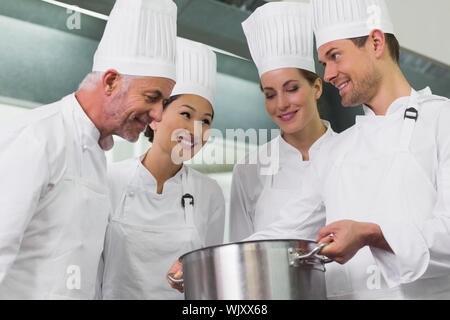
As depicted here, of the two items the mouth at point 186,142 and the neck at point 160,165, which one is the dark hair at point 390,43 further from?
the neck at point 160,165

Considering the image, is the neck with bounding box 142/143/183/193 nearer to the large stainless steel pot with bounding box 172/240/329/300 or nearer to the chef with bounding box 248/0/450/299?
the chef with bounding box 248/0/450/299

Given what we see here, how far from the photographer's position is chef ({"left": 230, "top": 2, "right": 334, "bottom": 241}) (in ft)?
6.37

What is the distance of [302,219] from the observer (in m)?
1.61

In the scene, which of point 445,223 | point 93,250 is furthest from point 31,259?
point 445,223

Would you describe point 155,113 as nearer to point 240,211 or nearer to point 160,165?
point 160,165

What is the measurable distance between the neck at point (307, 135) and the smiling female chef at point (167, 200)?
0.32 m

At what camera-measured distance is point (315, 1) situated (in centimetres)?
174

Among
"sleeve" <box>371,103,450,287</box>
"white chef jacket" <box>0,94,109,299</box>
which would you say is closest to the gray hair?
"white chef jacket" <box>0,94,109,299</box>

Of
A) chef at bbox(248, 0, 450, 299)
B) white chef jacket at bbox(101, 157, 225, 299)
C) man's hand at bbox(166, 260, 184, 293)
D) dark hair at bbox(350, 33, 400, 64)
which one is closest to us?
chef at bbox(248, 0, 450, 299)

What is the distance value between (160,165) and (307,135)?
20.6 inches

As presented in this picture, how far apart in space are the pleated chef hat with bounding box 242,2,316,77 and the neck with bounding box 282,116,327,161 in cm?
20

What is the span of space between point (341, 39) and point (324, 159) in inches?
13.8

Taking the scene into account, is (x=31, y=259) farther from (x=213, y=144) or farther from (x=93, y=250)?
(x=213, y=144)

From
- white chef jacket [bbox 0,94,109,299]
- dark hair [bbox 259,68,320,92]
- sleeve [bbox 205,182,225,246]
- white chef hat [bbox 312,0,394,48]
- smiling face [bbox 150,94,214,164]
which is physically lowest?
white chef jacket [bbox 0,94,109,299]
